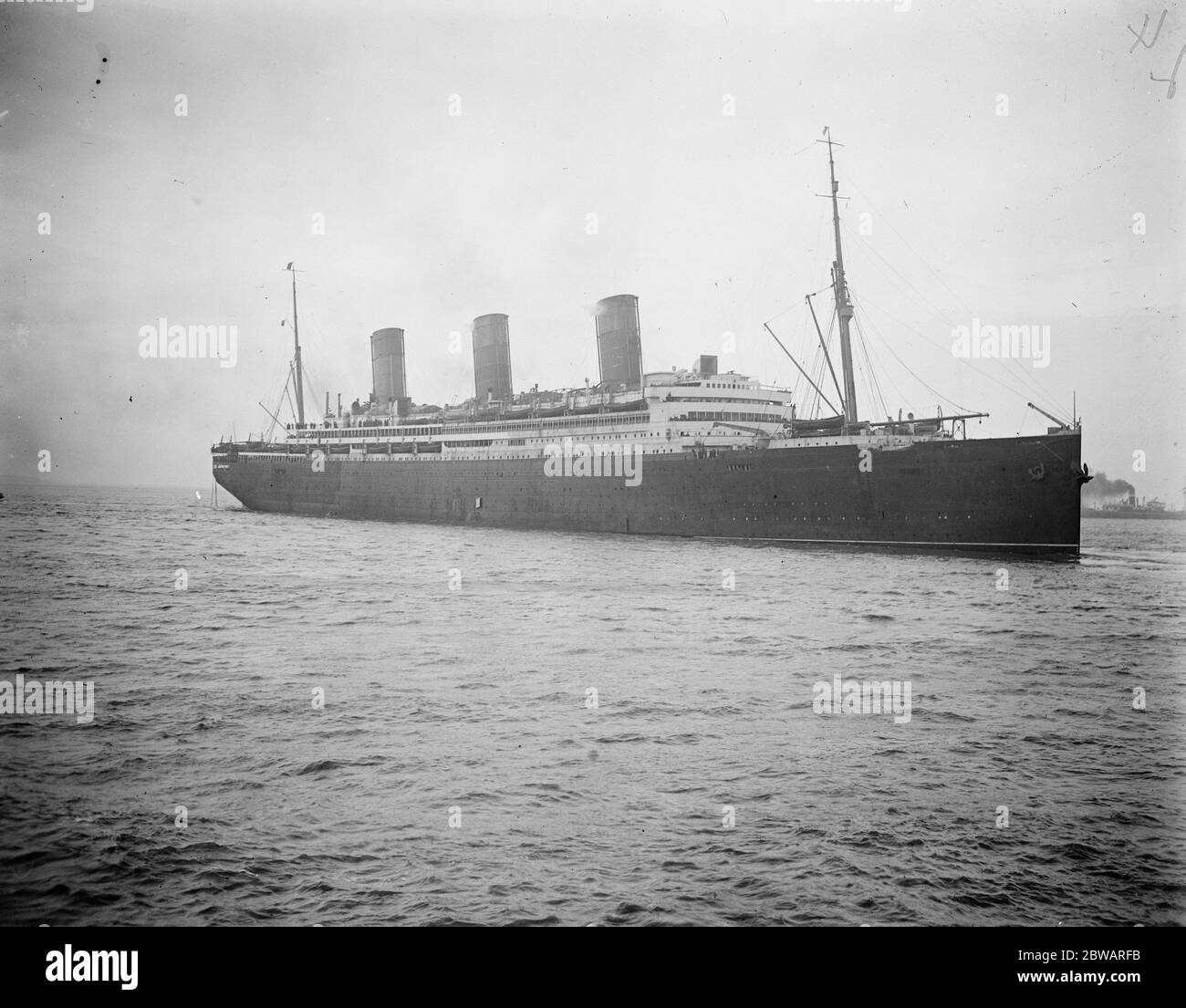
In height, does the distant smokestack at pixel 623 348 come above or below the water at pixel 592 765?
above

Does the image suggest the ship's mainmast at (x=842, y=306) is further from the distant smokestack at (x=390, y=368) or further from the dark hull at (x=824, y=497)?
the distant smokestack at (x=390, y=368)

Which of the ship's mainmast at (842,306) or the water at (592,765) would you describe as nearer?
the water at (592,765)

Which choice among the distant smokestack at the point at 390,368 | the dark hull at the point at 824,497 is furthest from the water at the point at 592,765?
the distant smokestack at the point at 390,368

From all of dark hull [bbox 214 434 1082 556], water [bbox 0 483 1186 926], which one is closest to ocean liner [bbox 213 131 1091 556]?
dark hull [bbox 214 434 1082 556]

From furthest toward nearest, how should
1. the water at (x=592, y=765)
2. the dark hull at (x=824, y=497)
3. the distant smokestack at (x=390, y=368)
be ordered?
the distant smokestack at (x=390, y=368) → the dark hull at (x=824, y=497) → the water at (x=592, y=765)

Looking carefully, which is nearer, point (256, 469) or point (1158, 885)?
point (1158, 885)
